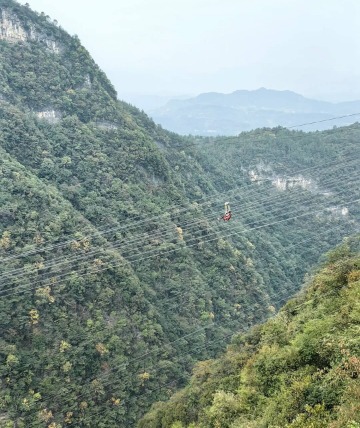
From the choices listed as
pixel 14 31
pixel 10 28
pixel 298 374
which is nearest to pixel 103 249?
pixel 298 374

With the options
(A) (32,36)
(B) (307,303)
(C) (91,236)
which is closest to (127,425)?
(C) (91,236)

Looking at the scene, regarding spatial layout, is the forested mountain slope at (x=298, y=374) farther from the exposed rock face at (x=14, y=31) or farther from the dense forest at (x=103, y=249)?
the exposed rock face at (x=14, y=31)

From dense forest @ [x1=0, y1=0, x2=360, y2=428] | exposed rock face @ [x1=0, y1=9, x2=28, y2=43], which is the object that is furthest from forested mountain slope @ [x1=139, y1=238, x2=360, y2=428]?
exposed rock face @ [x1=0, y1=9, x2=28, y2=43]

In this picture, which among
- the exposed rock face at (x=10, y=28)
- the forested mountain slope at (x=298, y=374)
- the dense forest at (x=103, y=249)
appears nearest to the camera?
the forested mountain slope at (x=298, y=374)

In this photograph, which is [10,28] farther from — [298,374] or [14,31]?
[298,374]

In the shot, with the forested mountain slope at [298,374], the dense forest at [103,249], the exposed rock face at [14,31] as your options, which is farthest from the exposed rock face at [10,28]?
the forested mountain slope at [298,374]

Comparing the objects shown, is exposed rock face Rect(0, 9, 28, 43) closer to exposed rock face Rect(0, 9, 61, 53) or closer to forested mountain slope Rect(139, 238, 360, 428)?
exposed rock face Rect(0, 9, 61, 53)
